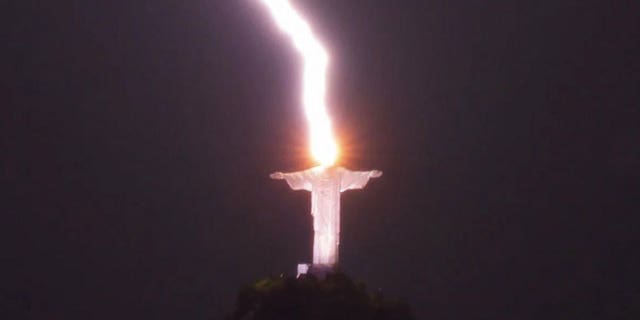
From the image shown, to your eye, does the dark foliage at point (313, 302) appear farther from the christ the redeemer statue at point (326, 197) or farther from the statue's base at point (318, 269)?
the christ the redeemer statue at point (326, 197)

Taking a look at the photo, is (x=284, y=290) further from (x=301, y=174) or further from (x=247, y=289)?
(x=301, y=174)

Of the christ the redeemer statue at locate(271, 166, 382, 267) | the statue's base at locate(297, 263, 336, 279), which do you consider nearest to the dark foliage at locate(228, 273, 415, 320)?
the statue's base at locate(297, 263, 336, 279)

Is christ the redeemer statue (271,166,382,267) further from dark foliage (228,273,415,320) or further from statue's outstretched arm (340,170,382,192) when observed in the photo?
dark foliage (228,273,415,320)

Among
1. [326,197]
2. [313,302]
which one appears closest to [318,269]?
[326,197]

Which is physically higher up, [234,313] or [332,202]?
[332,202]

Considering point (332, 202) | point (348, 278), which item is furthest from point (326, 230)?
point (348, 278)

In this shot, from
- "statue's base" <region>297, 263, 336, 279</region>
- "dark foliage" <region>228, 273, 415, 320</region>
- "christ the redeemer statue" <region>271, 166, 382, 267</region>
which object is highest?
"christ the redeemer statue" <region>271, 166, 382, 267</region>

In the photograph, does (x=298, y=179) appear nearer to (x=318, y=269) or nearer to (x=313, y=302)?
(x=318, y=269)
